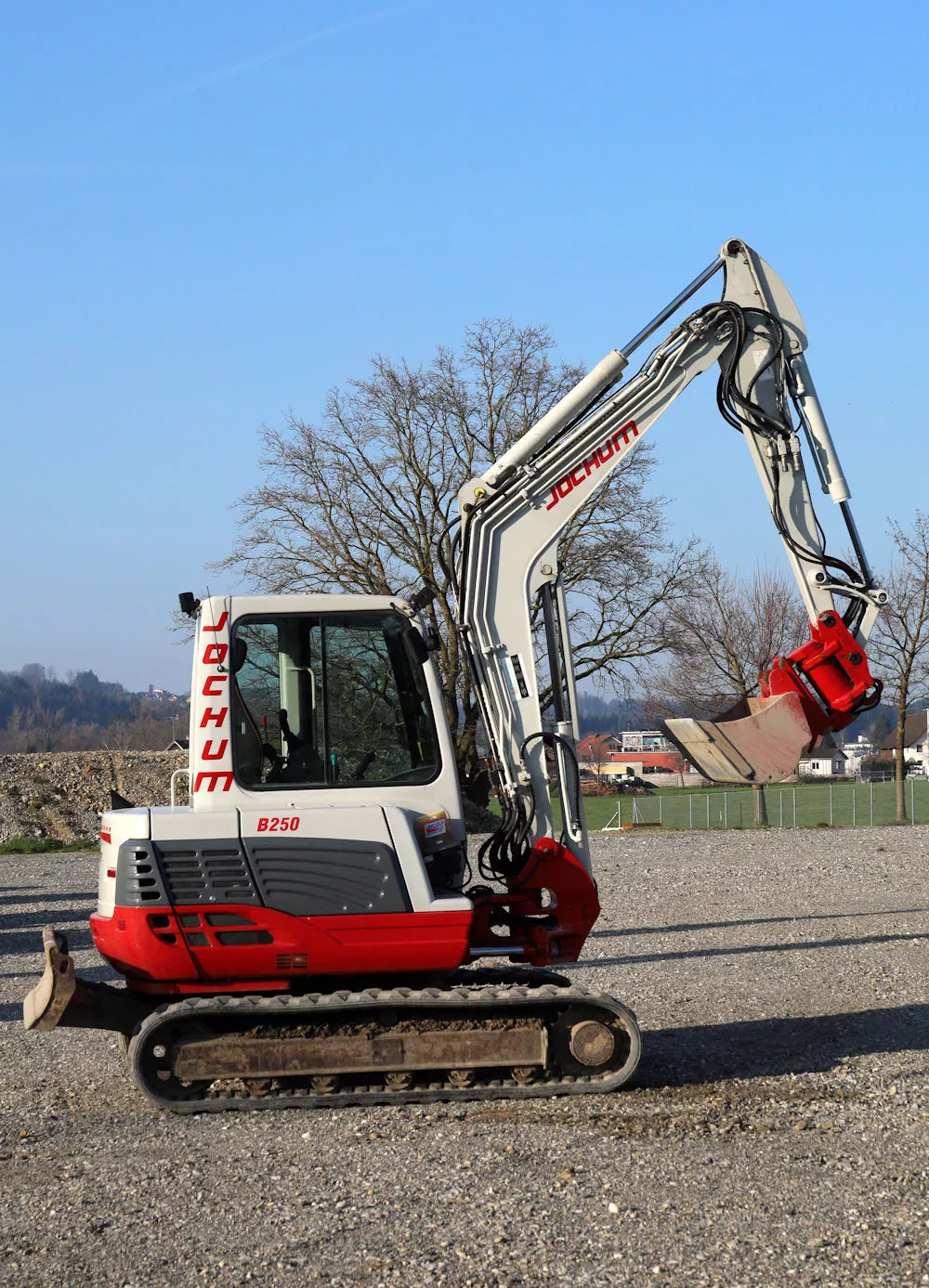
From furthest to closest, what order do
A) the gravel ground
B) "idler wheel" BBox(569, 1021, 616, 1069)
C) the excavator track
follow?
"idler wheel" BBox(569, 1021, 616, 1069)
the excavator track
the gravel ground

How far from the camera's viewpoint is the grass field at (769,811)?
35.7 meters

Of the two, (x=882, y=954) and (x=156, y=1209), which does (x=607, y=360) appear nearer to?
(x=156, y=1209)

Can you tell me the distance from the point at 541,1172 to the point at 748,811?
126ft

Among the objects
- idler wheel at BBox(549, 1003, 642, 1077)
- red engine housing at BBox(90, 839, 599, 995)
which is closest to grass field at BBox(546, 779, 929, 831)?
idler wheel at BBox(549, 1003, 642, 1077)

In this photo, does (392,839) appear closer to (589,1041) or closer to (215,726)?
(215,726)

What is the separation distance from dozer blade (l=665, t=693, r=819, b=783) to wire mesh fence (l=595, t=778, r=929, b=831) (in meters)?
23.0

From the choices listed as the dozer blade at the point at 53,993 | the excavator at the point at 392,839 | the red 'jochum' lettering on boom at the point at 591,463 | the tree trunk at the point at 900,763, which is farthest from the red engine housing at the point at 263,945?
the tree trunk at the point at 900,763

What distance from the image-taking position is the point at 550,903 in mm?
8281

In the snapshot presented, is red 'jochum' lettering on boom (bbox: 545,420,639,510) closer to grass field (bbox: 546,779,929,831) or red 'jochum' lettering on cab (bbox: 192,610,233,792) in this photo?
red 'jochum' lettering on cab (bbox: 192,610,233,792)

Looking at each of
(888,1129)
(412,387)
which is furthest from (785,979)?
(412,387)

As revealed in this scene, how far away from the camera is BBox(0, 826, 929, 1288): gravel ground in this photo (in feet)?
16.3

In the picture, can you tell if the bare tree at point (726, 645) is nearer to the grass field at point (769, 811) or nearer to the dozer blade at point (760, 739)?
the grass field at point (769, 811)

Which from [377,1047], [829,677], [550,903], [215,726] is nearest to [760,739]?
[829,677]

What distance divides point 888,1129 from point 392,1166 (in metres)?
2.57
